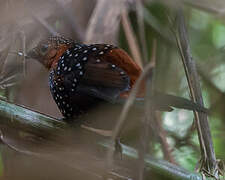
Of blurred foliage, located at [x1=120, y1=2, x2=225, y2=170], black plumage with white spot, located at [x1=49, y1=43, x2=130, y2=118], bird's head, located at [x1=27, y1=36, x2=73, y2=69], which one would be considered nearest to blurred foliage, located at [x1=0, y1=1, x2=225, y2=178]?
blurred foliage, located at [x1=120, y1=2, x2=225, y2=170]

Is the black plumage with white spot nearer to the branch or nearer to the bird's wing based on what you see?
the bird's wing

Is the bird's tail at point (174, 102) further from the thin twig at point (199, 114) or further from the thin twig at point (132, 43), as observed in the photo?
the thin twig at point (132, 43)

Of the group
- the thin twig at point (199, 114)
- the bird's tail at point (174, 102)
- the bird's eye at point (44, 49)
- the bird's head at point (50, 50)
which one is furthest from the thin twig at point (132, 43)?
the bird's tail at point (174, 102)

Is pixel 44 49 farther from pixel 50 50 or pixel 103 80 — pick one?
pixel 103 80

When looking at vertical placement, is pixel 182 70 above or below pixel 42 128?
above

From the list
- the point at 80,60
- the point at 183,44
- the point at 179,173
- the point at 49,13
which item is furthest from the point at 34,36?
the point at 179,173

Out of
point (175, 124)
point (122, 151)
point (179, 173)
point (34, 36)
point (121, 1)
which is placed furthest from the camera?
point (121, 1)

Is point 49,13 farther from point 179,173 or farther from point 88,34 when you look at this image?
point 179,173

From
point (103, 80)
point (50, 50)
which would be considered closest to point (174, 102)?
point (103, 80)
